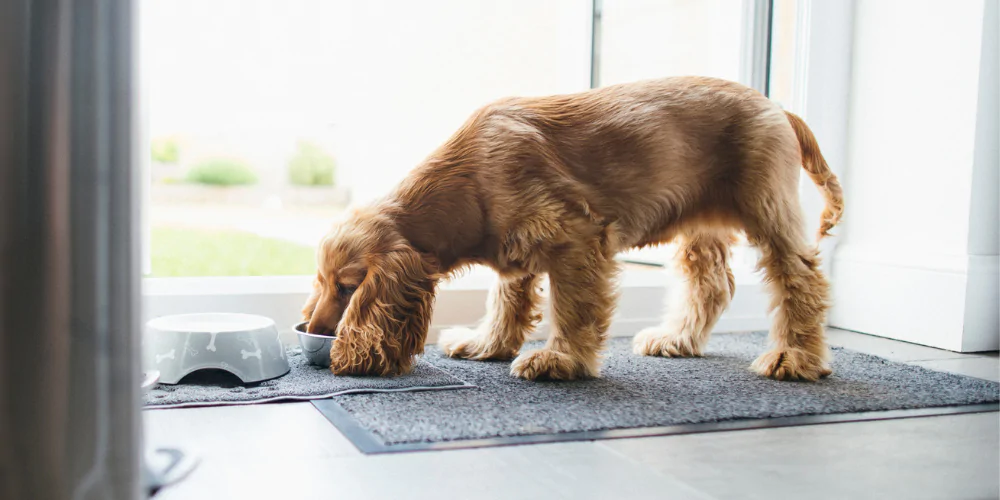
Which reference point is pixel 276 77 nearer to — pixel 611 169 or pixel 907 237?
pixel 611 169

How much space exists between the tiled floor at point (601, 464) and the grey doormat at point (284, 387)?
3.1 inches

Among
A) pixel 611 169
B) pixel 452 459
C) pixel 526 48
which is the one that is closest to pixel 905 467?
pixel 452 459

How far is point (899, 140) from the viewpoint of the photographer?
3117 mm

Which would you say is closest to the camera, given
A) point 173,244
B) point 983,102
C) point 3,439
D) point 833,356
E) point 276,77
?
point 3,439

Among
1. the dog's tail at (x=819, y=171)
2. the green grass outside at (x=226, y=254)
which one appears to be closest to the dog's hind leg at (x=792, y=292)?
the dog's tail at (x=819, y=171)

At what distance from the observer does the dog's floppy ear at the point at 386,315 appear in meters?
2.05

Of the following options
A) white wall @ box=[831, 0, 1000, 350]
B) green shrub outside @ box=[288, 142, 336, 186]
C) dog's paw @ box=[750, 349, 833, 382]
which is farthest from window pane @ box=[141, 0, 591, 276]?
green shrub outside @ box=[288, 142, 336, 186]

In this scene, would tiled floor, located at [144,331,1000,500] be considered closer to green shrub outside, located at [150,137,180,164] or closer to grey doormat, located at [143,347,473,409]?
grey doormat, located at [143,347,473,409]

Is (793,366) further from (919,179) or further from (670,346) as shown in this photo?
(919,179)

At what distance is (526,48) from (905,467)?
249cm

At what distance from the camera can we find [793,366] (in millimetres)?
2225

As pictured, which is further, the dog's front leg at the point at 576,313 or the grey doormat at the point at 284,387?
the dog's front leg at the point at 576,313

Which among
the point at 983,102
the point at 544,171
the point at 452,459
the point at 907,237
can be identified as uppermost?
the point at 983,102

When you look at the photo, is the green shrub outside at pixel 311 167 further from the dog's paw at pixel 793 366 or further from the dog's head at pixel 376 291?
the dog's paw at pixel 793 366
